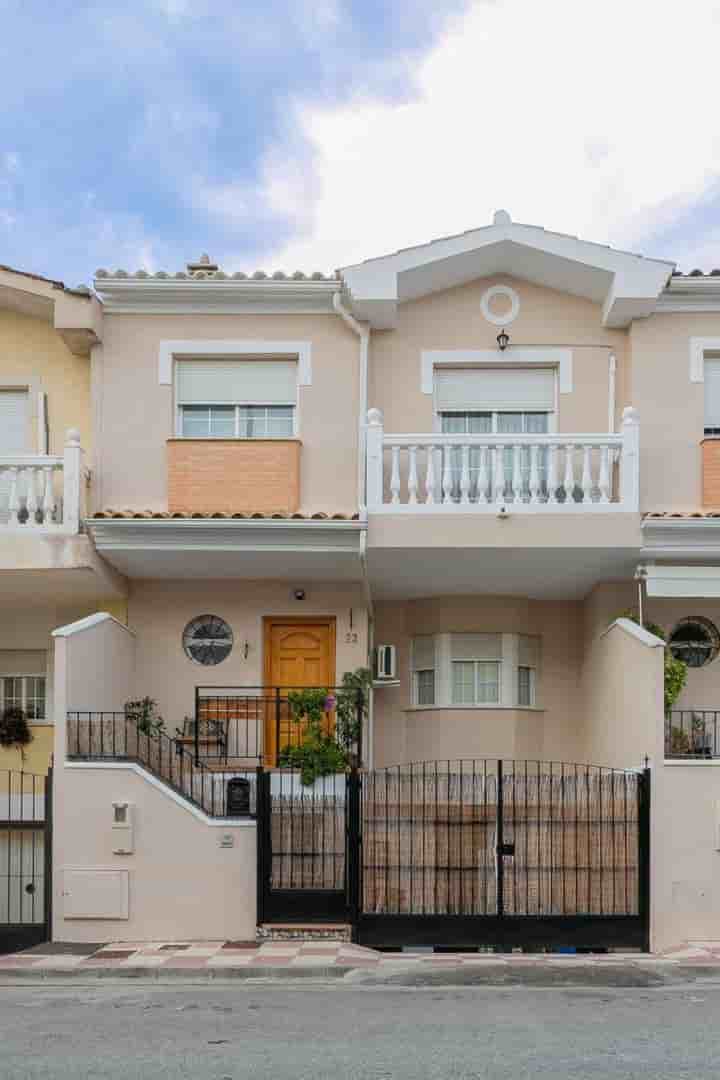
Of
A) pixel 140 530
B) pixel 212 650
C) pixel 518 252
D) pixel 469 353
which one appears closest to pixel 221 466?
pixel 140 530

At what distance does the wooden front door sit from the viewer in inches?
666

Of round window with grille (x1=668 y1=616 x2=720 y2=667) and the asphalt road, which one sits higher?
round window with grille (x1=668 y1=616 x2=720 y2=667)

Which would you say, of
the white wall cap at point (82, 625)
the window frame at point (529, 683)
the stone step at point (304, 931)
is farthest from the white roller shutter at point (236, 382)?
the stone step at point (304, 931)

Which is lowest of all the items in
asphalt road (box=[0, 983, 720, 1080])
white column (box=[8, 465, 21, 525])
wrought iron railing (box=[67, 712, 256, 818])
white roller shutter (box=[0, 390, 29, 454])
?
asphalt road (box=[0, 983, 720, 1080])

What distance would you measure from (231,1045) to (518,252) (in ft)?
35.9

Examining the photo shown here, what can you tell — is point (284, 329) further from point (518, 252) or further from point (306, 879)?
point (306, 879)

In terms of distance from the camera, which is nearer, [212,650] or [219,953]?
[219,953]

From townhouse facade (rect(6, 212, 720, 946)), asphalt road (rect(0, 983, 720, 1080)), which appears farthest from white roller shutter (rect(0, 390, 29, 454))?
asphalt road (rect(0, 983, 720, 1080))

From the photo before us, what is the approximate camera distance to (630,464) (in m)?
15.0

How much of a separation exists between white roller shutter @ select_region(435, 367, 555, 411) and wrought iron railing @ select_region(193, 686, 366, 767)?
4.30m

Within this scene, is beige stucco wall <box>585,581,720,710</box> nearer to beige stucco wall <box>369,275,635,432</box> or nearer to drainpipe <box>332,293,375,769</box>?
beige stucco wall <box>369,275,635,432</box>

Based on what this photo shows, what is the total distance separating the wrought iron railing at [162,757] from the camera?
45.4 feet

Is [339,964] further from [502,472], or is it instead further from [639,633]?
[502,472]

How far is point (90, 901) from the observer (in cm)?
1348
